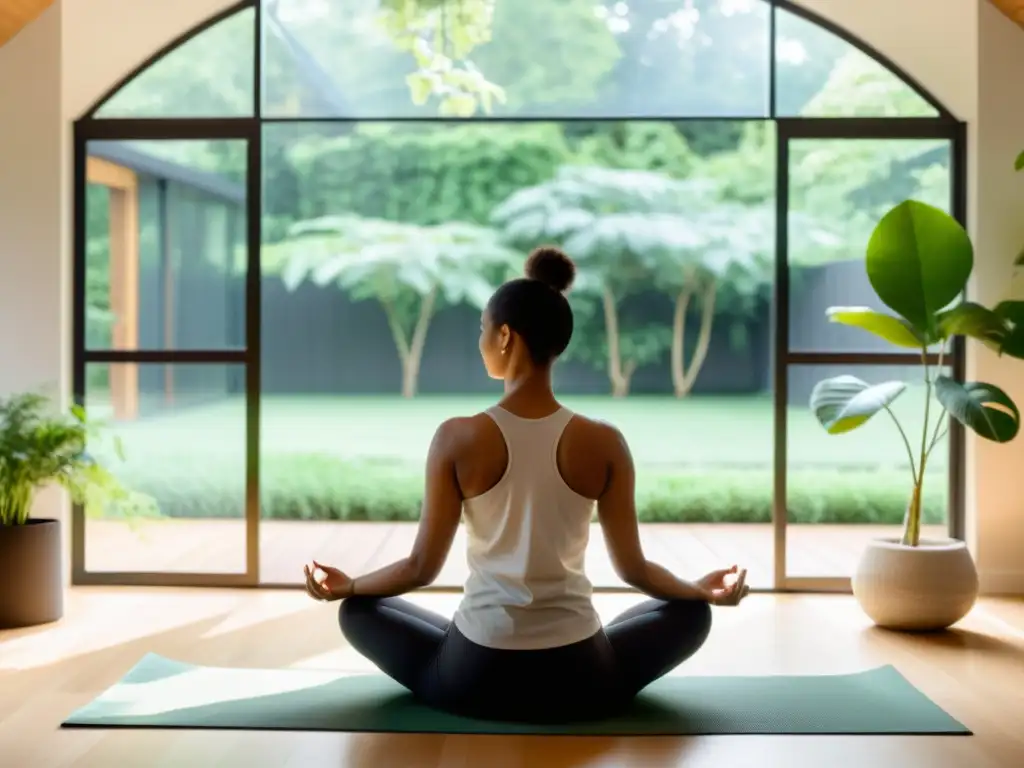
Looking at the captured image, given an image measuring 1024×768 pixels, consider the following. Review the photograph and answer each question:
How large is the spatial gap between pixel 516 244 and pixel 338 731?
29.7ft

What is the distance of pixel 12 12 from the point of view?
427 cm

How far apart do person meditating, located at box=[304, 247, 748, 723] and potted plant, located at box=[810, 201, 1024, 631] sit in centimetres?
148

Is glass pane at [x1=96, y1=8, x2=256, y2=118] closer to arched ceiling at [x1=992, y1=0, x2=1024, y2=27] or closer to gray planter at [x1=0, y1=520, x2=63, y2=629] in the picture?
gray planter at [x1=0, y1=520, x2=63, y2=629]

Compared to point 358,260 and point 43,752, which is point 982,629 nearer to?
point 43,752

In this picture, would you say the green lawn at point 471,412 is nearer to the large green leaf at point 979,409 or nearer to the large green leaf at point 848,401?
the large green leaf at point 848,401

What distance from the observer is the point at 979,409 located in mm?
3754

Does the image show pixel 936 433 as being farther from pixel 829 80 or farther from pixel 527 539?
pixel 527 539

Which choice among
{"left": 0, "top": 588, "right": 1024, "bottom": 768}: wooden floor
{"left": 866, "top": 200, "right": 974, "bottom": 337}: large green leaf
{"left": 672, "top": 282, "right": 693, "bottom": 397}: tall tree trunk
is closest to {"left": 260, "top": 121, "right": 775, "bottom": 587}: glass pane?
{"left": 672, "top": 282, "right": 693, "bottom": 397}: tall tree trunk

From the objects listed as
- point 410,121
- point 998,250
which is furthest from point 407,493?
point 998,250

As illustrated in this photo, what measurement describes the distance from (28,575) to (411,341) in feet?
25.3

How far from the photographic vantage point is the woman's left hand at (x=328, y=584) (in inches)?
102

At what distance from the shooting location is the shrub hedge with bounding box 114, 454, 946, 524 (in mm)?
4695

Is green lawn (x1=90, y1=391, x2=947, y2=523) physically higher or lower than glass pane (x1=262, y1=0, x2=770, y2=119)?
lower

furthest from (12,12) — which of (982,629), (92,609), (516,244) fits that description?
(516,244)
